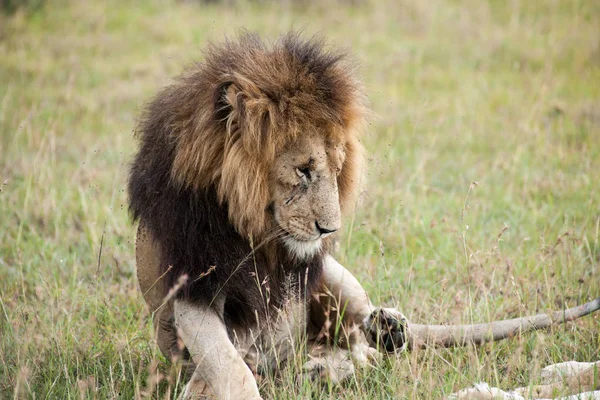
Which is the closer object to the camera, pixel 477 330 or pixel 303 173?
pixel 303 173

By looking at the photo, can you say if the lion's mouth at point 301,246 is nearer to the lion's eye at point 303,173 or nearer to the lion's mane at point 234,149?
the lion's mane at point 234,149

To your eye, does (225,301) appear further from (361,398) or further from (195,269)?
(361,398)

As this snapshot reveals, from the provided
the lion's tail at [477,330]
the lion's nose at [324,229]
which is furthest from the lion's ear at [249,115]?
the lion's tail at [477,330]

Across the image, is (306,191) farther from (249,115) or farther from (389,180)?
(389,180)

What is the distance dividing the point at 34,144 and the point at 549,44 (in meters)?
6.28

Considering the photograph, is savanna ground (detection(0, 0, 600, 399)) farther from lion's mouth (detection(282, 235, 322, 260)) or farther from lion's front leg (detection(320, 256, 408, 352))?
lion's mouth (detection(282, 235, 322, 260))

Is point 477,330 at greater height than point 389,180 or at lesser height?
greater

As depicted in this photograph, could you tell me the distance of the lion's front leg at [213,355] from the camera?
3297mm

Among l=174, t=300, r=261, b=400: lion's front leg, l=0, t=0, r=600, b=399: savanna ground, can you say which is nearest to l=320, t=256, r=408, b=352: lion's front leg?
l=0, t=0, r=600, b=399: savanna ground

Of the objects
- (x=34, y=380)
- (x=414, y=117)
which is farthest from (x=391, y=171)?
(x=34, y=380)

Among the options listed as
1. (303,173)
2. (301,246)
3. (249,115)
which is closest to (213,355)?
(301,246)

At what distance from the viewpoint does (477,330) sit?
378cm

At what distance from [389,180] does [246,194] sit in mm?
3705

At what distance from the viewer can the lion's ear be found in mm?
3299
